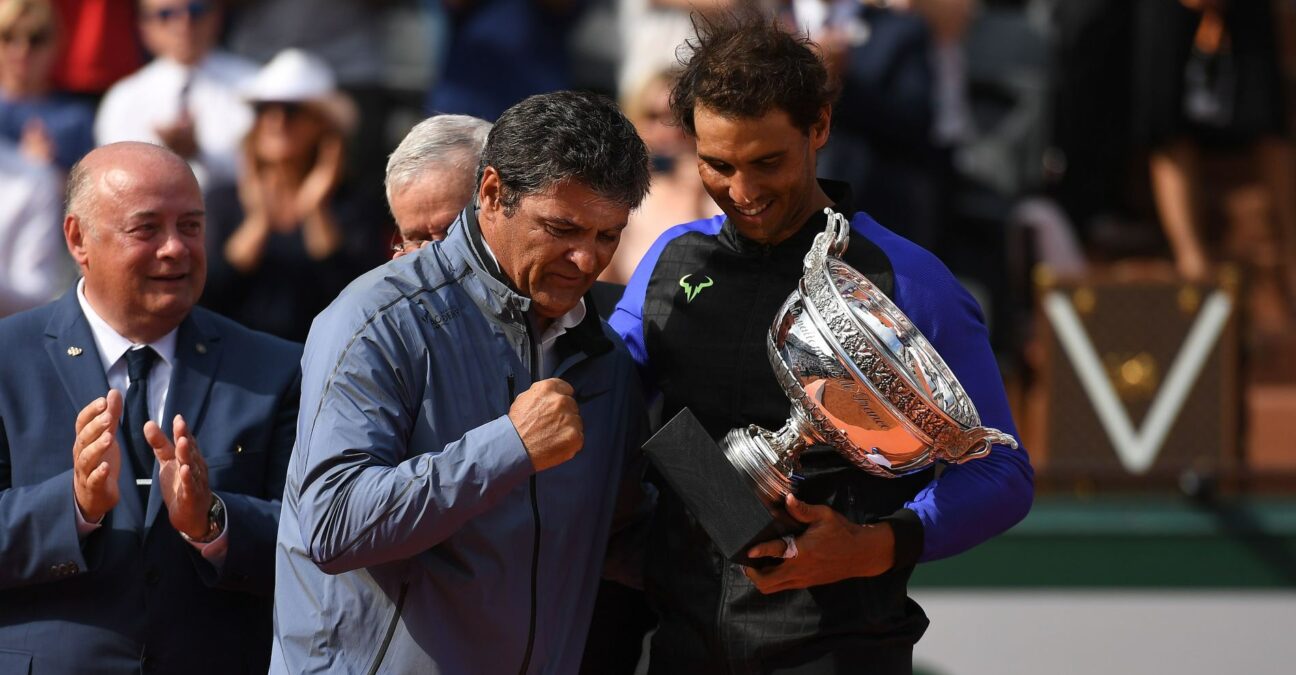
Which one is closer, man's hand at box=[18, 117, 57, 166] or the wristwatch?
the wristwatch

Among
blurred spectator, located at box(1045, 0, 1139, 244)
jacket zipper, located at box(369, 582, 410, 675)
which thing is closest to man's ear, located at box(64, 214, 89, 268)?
jacket zipper, located at box(369, 582, 410, 675)

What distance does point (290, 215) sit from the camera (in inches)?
227

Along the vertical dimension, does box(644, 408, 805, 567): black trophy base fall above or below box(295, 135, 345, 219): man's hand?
below

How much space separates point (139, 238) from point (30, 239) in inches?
115

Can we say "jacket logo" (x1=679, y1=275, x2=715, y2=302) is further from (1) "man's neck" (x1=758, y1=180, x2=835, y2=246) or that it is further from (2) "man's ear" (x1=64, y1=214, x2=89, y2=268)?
(2) "man's ear" (x1=64, y1=214, x2=89, y2=268)

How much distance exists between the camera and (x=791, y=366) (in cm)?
249

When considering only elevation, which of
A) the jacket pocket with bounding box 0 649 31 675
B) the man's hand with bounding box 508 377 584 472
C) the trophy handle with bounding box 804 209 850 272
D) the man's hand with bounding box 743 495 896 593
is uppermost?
the trophy handle with bounding box 804 209 850 272

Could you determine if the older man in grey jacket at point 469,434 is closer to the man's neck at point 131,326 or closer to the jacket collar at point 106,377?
the jacket collar at point 106,377

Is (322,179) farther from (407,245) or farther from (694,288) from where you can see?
(694,288)

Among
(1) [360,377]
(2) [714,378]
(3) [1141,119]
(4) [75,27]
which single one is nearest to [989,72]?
(3) [1141,119]

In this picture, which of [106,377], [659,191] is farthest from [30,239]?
[106,377]

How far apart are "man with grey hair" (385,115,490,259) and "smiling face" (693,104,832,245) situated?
1.90 feet

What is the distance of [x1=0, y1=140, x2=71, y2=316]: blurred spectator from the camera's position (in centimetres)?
558

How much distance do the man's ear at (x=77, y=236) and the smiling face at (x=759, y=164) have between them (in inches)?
44.5
